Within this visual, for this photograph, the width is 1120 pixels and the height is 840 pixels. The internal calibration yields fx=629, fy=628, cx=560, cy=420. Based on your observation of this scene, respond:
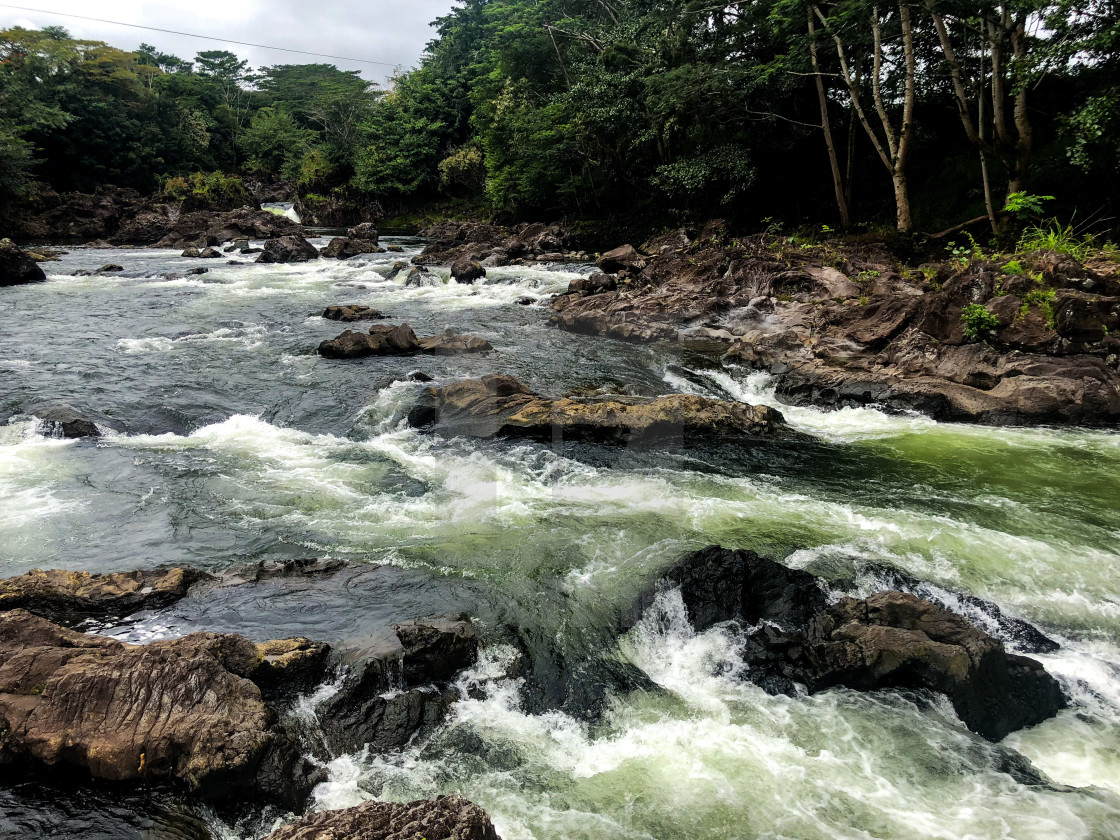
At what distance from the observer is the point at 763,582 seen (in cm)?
550

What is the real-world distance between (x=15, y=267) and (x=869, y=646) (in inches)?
1115

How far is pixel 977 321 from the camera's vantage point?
10.6 m

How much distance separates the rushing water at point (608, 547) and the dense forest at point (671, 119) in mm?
8857

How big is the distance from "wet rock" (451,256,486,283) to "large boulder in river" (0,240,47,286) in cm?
1492

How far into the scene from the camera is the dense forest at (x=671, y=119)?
561 inches

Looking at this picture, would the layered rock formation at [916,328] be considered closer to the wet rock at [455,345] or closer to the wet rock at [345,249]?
the wet rock at [455,345]

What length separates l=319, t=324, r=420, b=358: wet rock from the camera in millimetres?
13336

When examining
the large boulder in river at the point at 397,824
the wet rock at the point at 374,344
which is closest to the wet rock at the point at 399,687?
the large boulder in river at the point at 397,824

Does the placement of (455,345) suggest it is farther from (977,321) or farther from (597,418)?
(977,321)

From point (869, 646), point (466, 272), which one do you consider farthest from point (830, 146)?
point (869, 646)

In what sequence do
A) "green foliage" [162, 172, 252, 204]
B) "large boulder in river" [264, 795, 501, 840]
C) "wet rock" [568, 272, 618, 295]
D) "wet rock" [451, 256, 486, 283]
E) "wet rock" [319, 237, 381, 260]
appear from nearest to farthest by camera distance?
"large boulder in river" [264, 795, 501, 840]
"wet rock" [568, 272, 618, 295]
"wet rock" [451, 256, 486, 283]
"wet rock" [319, 237, 381, 260]
"green foliage" [162, 172, 252, 204]

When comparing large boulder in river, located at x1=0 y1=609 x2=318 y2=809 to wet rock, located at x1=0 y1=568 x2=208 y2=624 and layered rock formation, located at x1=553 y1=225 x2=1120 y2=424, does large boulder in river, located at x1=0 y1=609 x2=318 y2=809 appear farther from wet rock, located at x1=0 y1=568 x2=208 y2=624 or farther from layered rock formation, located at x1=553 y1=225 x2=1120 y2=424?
layered rock formation, located at x1=553 y1=225 x2=1120 y2=424

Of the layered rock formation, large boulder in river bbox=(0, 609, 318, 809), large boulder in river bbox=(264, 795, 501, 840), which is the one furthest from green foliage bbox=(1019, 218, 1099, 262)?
large boulder in river bbox=(0, 609, 318, 809)

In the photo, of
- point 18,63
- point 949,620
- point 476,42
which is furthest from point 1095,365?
point 18,63
